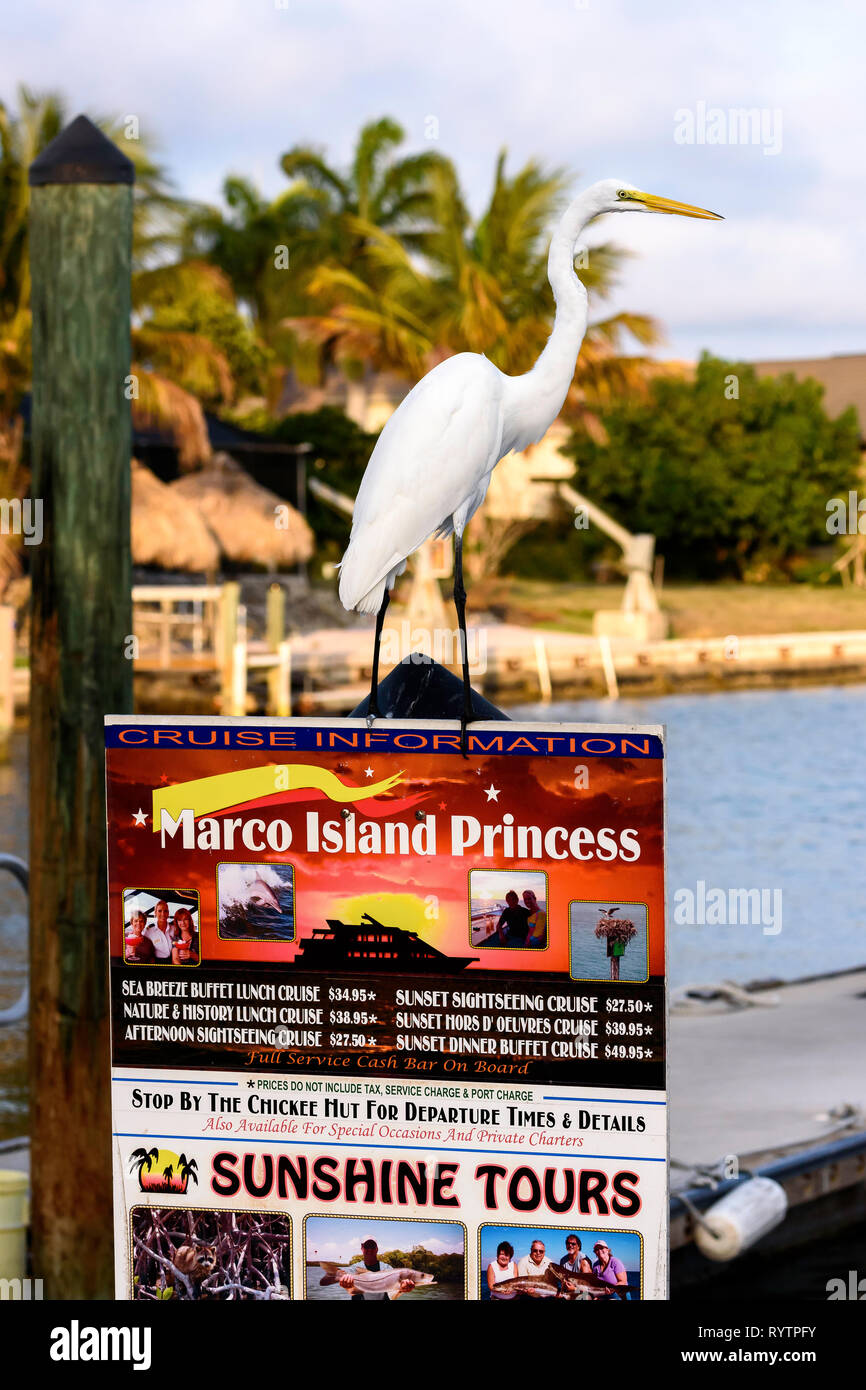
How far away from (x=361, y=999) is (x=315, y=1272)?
584mm

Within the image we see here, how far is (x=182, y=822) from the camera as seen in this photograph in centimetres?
355

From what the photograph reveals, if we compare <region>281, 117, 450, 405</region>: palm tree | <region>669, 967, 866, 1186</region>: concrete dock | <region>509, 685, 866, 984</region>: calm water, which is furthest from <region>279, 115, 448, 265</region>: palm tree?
<region>669, 967, 866, 1186</region>: concrete dock

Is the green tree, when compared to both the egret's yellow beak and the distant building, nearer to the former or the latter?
the distant building

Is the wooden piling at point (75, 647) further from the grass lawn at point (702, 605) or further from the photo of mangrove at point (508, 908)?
the grass lawn at point (702, 605)

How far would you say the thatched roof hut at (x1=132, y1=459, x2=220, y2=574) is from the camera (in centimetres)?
2989

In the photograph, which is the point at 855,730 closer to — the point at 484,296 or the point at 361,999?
the point at 484,296

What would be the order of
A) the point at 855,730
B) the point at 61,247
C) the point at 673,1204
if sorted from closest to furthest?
the point at 61,247 < the point at 673,1204 < the point at 855,730

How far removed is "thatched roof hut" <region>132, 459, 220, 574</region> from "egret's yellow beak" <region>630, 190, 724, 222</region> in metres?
26.1

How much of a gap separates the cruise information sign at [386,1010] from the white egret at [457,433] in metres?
0.62

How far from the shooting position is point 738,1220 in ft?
22.9

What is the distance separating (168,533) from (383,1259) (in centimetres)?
2724

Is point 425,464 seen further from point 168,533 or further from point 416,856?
point 168,533

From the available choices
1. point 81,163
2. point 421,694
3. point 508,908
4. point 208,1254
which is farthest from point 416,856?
point 81,163

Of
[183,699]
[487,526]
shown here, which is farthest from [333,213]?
[183,699]
